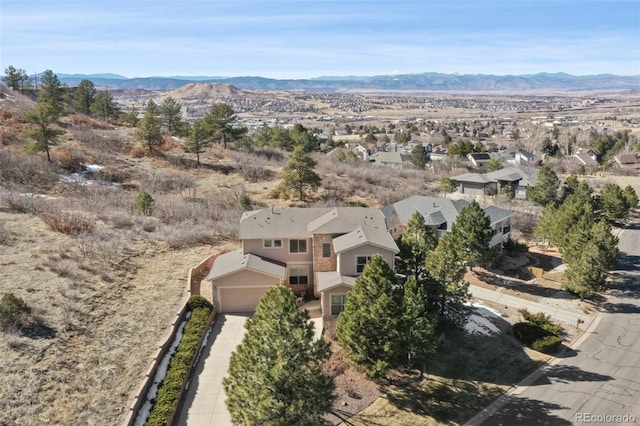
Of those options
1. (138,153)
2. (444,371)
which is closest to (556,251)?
(444,371)

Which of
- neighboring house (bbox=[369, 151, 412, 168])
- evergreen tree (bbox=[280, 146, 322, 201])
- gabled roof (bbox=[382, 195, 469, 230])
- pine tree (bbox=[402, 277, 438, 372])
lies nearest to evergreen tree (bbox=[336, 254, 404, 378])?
pine tree (bbox=[402, 277, 438, 372])

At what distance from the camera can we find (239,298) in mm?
28844

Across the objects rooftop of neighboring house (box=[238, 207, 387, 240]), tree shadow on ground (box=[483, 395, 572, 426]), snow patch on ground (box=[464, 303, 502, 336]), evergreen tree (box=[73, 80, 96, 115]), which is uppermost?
evergreen tree (box=[73, 80, 96, 115])

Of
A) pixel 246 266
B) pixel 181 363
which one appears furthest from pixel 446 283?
pixel 181 363

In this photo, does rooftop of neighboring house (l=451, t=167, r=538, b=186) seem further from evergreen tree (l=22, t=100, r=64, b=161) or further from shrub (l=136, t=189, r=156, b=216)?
evergreen tree (l=22, t=100, r=64, b=161)

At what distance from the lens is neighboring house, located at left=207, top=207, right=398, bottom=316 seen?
27141 mm

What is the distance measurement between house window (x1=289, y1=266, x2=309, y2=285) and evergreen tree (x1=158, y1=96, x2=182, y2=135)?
163ft

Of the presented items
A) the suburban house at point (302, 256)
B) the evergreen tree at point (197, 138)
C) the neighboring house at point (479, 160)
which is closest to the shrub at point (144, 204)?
the suburban house at point (302, 256)

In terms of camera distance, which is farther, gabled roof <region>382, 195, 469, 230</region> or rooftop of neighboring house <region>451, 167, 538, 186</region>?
rooftop of neighboring house <region>451, 167, 538, 186</region>

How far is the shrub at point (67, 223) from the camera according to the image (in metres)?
34.6

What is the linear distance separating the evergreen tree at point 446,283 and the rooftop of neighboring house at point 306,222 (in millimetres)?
4014

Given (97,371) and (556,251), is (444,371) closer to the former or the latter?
(97,371)

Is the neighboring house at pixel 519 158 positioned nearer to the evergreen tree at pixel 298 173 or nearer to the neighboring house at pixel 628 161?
the neighboring house at pixel 628 161

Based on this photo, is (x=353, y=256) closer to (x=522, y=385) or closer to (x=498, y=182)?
(x=522, y=385)
